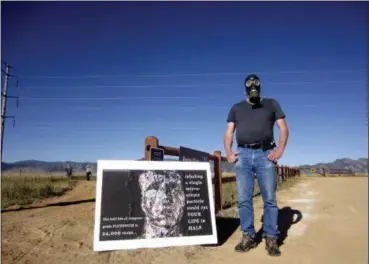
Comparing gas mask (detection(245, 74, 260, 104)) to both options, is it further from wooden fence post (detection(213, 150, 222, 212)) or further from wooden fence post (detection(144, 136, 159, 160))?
wooden fence post (detection(213, 150, 222, 212))

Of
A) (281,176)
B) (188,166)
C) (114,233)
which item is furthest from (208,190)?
(281,176)

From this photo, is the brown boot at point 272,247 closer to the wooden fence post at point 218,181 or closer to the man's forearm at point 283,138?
the man's forearm at point 283,138

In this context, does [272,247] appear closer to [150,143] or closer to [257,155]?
[257,155]

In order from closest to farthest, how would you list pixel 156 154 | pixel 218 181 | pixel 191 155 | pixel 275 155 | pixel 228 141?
pixel 275 155, pixel 228 141, pixel 156 154, pixel 191 155, pixel 218 181

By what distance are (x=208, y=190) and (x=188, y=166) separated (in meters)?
0.40

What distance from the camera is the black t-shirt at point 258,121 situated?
424 centimetres

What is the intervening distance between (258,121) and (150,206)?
1649mm

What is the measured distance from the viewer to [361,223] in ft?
19.5

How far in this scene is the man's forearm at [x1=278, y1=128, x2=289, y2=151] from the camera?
4172 mm

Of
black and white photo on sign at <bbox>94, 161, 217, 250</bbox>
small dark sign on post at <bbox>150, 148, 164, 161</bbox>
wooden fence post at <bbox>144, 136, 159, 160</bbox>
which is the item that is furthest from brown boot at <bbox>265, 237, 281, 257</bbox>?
wooden fence post at <bbox>144, 136, 159, 160</bbox>

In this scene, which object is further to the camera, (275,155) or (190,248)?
(190,248)

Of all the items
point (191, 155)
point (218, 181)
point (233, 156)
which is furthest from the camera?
point (218, 181)

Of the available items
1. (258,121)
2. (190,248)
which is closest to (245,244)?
(190,248)

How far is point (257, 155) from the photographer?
167 inches
